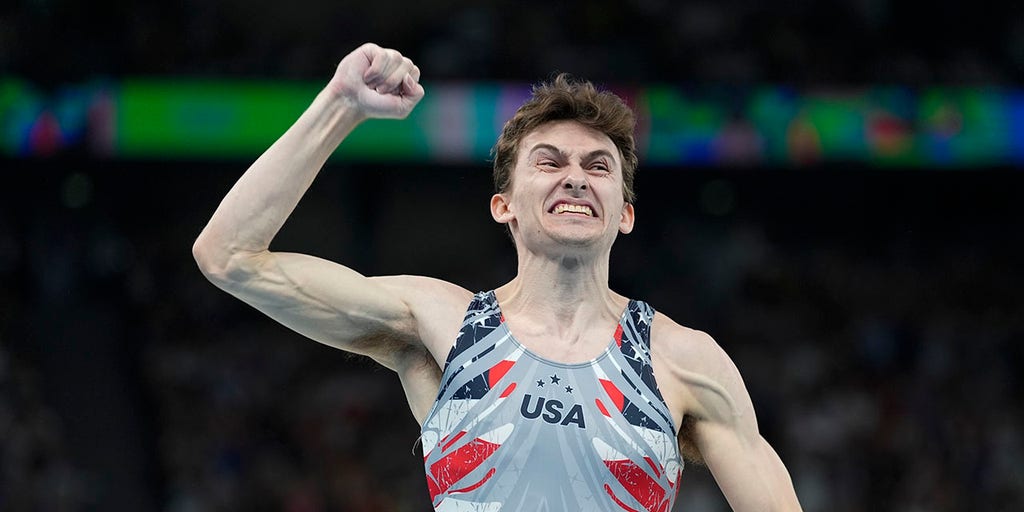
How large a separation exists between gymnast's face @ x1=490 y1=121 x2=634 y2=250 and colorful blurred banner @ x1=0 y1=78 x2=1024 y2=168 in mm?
8122

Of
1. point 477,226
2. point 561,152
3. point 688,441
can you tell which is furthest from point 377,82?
point 477,226

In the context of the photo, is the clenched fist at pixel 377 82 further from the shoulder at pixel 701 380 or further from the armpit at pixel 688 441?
the armpit at pixel 688 441

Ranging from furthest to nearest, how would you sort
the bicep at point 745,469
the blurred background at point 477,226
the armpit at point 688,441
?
1. the blurred background at point 477,226
2. the armpit at point 688,441
3. the bicep at point 745,469

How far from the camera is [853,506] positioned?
1115 cm

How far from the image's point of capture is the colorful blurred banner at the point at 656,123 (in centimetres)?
1214

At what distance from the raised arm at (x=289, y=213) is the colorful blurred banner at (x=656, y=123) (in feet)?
27.5

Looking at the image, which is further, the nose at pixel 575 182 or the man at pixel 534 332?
the nose at pixel 575 182

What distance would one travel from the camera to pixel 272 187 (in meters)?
3.61

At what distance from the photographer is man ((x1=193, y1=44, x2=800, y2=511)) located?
362 cm

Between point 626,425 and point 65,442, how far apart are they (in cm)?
996

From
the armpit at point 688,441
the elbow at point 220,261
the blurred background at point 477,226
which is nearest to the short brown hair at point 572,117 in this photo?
the armpit at point 688,441

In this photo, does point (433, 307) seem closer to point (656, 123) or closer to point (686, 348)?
point (686, 348)

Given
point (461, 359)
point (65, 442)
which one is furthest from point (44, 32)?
point (461, 359)

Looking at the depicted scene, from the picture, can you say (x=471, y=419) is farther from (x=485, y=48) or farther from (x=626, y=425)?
(x=485, y=48)
